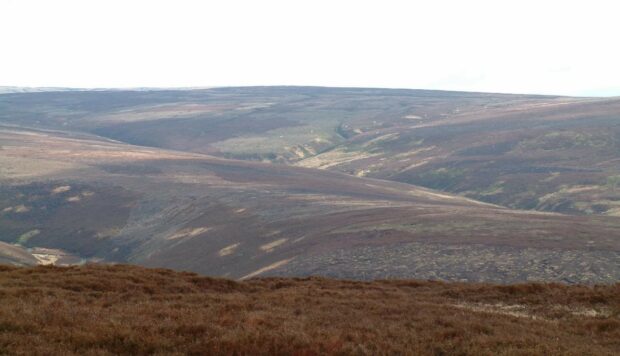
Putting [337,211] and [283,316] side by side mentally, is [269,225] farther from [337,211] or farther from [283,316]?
[283,316]

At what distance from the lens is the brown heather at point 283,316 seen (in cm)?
1602

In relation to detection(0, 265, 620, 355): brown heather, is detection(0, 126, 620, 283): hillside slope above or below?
below

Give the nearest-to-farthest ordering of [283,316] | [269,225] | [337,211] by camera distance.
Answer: [283,316]
[269,225]
[337,211]

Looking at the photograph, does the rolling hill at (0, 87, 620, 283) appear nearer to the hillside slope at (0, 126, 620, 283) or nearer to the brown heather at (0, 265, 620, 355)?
the hillside slope at (0, 126, 620, 283)

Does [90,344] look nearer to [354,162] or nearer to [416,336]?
[416,336]

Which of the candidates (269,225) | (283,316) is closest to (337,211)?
(269,225)

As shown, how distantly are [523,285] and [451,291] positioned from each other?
3.37 m

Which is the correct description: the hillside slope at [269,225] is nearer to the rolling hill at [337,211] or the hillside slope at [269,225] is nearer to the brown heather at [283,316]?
the rolling hill at [337,211]

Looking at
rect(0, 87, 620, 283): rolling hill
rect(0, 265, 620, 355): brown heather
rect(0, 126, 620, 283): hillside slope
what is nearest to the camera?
rect(0, 265, 620, 355): brown heather

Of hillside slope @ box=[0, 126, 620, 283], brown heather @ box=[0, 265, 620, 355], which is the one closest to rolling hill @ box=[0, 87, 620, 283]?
hillside slope @ box=[0, 126, 620, 283]

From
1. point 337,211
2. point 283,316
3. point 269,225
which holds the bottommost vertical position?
point 269,225

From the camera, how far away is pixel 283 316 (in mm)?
20984

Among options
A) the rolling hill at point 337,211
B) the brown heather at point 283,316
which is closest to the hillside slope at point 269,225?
the rolling hill at point 337,211

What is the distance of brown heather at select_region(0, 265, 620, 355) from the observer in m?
16.0
